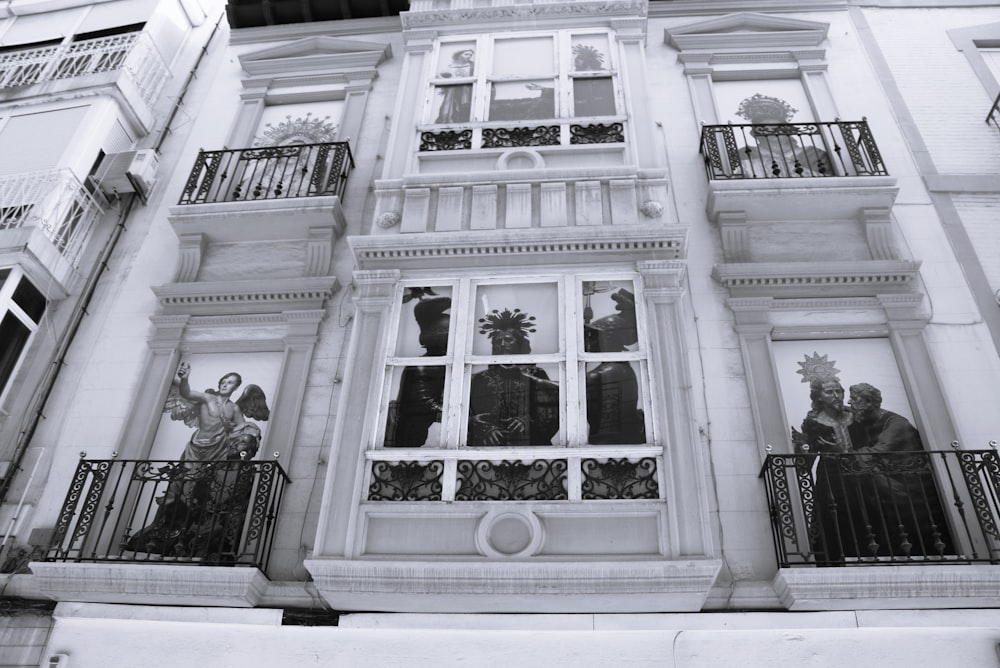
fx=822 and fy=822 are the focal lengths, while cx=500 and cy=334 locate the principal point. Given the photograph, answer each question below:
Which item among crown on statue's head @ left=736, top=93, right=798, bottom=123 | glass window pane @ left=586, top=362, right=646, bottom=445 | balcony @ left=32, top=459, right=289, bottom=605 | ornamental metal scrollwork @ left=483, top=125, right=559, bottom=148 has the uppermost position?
crown on statue's head @ left=736, top=93, right=798, bottom=123

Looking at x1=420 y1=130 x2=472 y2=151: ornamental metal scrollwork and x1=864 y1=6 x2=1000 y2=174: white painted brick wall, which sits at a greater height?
x1=864 y1=6 x2=1000 y2=174: white painted brick wall

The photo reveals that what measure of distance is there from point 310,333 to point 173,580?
2877 mm

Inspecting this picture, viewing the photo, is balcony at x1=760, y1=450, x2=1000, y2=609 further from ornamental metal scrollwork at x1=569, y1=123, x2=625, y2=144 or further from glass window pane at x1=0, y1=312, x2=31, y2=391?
glass window pane at x1=0, y1=312, x2=31, y2=391

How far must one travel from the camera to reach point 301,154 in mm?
10359

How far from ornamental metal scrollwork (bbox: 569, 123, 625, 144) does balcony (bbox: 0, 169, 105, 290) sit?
591 centimetres

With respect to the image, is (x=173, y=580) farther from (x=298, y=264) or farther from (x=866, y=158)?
(x=866, y=158)

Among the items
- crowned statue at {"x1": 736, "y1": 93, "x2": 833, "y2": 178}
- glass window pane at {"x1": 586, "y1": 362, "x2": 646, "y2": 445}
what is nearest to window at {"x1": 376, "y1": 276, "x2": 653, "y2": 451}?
glass window pane at {"x1": 586, "y1": 362, "x2": 646, "y2": 445}

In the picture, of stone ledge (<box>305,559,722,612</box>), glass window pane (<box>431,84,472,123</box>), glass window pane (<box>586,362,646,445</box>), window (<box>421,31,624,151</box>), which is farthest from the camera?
glass window pane (<box>431,84,472,123</box>)

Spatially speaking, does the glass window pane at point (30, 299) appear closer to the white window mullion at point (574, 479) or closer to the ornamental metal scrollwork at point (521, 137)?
the ornamental metal scrollwork at point (521, 137)

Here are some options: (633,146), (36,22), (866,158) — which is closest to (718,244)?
(633,146)

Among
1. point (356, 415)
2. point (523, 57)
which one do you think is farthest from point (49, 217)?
point (523, 57)

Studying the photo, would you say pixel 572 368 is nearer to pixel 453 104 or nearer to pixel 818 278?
pixel 818 278

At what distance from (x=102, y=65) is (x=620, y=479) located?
940cm

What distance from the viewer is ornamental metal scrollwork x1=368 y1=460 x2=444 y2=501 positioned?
263 inches
